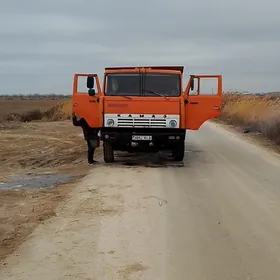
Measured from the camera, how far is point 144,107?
13766 mm

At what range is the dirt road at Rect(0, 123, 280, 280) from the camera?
5.65m

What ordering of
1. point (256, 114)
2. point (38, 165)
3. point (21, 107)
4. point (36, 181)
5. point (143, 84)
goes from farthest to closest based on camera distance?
point (21, 107)
point (256, 114)
point (38, 165)
point (143, 84)
point (36, 181)

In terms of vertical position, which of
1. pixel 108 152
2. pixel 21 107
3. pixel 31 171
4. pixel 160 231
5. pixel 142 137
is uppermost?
pixel 21 107

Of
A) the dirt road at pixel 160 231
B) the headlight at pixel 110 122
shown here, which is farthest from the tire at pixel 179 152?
the dirt road at pixel 160 231

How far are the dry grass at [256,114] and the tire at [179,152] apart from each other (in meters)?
7.64

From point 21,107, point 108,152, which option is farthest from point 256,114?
point 21,107

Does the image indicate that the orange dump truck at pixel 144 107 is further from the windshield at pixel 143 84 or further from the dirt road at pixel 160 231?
the dirt road at pixel 160 231

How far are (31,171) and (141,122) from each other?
10.9 ft

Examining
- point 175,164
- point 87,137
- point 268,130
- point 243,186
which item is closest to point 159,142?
point 175,164

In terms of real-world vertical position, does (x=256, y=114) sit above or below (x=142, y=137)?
above

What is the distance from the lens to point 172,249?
634 centimetres

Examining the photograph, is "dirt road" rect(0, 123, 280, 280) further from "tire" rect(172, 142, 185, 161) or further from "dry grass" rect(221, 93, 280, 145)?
"dry grass" rect(221, 93, 280, 145)

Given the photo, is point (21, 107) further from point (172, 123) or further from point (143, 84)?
point (172, 123)

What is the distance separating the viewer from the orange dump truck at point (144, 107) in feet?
45.2
